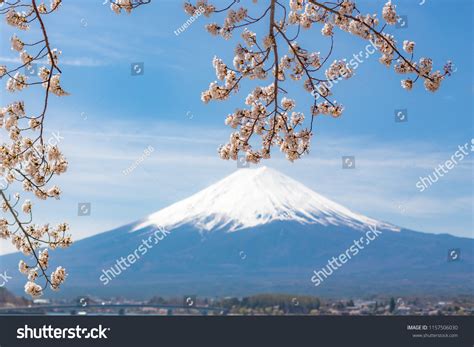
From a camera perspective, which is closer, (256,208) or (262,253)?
(262,253)

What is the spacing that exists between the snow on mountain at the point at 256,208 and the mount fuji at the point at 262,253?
26 cm

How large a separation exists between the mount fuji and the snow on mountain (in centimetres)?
26

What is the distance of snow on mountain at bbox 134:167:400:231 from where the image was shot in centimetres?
15862

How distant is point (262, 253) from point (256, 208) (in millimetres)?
19107

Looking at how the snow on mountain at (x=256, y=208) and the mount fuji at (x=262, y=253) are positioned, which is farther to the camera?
the snow on mountain at (x=256, y=208)

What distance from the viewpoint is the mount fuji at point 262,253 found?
416 ft

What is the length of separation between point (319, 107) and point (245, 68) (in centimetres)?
62

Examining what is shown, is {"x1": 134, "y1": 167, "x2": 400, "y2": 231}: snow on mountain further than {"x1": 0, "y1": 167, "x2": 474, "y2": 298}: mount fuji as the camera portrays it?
Yes

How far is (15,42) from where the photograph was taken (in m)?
4.53

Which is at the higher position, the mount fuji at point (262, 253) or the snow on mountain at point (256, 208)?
the snow on mountain at point (256, 208)

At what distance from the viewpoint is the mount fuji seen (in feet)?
416

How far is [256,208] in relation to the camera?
169 meters

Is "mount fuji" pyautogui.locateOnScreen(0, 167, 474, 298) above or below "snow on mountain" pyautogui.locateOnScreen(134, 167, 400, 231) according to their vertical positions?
below

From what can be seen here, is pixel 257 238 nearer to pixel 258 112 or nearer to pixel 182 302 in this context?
pixel 182 302
